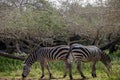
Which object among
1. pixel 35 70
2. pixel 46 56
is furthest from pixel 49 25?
pixel 46 56

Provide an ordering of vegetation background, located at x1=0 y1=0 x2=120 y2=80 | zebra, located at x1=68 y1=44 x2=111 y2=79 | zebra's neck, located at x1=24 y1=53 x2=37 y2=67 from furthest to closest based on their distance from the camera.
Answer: vegetation background, located at x1=0 y1=0 x2=120 y2=80, zebra's neck, located at x1=24 y1=53 x2=37 y2=67, zebra, located at x1=68 y1=44 x2=111 y2=79

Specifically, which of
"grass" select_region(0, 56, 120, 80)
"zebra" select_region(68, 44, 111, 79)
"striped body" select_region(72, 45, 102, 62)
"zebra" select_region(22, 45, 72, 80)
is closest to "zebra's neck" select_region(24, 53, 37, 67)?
"zebra" select_region(22, 45, 72, 80)

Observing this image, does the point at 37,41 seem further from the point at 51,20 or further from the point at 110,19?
the point at 110,19

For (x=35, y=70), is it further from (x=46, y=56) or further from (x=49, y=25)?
(x=49, y=25)

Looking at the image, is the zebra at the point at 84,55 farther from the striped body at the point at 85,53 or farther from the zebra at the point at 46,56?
the zebra at the point at 46,56

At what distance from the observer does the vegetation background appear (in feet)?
43.6

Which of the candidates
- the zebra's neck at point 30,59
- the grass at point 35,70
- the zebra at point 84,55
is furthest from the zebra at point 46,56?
the grass at point 35,70

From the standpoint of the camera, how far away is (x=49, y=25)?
18156 millimetres

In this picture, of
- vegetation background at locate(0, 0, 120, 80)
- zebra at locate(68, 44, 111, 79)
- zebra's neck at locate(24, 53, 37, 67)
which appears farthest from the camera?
vegetation background at locate(0, 0, 120, 80)

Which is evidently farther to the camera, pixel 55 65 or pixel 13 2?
pixel 13 2

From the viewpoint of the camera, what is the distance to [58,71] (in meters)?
14.7

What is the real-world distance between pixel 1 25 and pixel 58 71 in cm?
335

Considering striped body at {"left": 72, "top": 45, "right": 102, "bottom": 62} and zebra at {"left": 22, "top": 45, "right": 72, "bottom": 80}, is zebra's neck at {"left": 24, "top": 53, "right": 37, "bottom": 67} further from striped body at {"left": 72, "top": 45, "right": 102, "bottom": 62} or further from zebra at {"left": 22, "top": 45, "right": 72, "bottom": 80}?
striped body at {"left": 72, "top": 45, "right": 102, "bottom": 62}

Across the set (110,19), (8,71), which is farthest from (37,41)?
(110,19)
